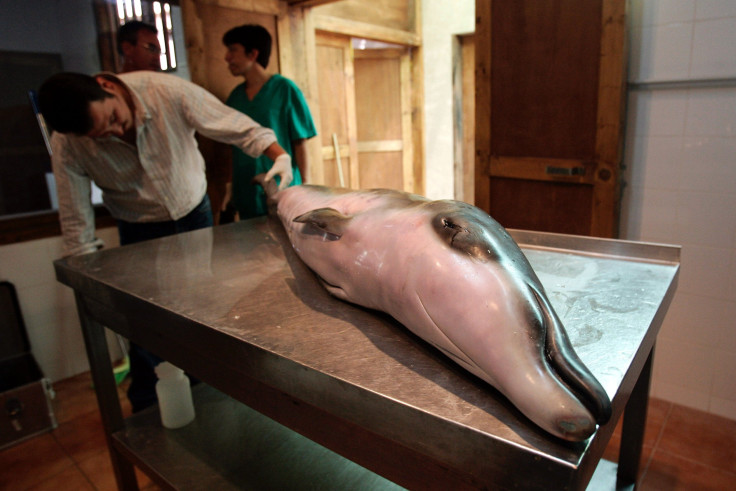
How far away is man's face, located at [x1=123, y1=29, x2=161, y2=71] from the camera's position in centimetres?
294

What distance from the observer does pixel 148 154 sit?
210cm

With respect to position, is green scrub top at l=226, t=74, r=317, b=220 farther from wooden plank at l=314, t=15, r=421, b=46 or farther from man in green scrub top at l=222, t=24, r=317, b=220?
wooden plank at l=314, t=15, r=421, b=46

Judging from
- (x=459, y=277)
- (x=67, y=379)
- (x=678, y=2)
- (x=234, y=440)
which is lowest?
(x=67, y=379)

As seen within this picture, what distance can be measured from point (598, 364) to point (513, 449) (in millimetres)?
253

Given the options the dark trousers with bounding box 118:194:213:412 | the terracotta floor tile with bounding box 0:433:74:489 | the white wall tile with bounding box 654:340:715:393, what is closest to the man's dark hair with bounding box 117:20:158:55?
the dark trousers with bounding box 118:194:213:412

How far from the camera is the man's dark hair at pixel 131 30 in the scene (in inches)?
114

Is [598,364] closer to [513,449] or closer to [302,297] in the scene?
[513,449]

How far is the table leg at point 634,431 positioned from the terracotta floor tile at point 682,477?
61 cm

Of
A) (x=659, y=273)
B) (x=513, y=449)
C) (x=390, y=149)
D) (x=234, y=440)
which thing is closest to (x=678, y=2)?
(x=659, y=273)

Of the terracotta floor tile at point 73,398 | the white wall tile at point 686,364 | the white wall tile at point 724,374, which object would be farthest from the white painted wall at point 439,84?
the terracotta floor tile at point 73,398

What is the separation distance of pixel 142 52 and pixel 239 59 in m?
0.56

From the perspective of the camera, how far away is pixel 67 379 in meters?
2.98

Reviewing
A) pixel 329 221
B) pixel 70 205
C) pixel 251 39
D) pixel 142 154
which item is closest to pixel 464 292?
pixel 329 221

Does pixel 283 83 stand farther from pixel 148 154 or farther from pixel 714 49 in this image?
pixel 714 49
